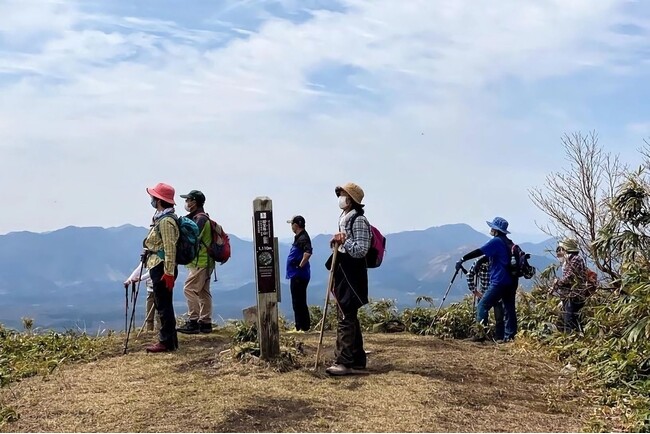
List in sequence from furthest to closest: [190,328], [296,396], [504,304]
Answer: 1. [504,304]
2. [190,328]
3. [296,396]

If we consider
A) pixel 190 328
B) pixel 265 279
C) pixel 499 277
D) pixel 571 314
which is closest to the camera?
pixel 265 279

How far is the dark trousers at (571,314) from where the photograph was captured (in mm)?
9328

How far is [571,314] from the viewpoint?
936 cm

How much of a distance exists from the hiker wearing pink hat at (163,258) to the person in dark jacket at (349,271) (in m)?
2.02

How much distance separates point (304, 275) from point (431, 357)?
2780 millimetres

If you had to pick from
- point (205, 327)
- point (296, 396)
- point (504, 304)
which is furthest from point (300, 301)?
point (296, 396)

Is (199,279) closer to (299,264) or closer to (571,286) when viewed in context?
(299,264)

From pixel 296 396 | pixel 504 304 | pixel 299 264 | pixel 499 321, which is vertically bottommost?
pixel 296 396

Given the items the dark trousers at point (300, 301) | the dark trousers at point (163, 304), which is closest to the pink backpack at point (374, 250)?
the dark trousers at point (163, 304)

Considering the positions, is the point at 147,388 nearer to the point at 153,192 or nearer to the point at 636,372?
the point at 153,192

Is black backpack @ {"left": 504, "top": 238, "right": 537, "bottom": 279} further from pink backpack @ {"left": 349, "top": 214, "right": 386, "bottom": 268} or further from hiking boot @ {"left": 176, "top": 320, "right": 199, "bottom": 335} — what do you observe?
hiking boot @ {"left": 176, "top": 320, "right": 199, "bottom": 335}

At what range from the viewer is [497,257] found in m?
9.76

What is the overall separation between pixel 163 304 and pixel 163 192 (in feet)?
4.31

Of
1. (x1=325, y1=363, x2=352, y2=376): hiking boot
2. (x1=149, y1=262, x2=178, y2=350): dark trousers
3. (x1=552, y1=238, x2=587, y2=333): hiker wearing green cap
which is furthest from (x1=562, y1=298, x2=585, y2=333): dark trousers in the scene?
(x1=149, y1=262, x2=178, y2=350): dark trousers
